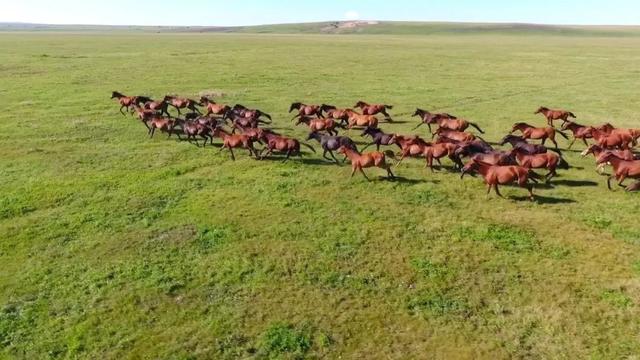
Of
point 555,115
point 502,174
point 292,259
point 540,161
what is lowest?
point 292,259

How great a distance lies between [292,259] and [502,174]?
5765 mm

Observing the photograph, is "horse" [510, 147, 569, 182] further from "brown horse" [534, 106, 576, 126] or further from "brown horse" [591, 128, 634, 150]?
"brown horse" [534, 106, 576, 126]

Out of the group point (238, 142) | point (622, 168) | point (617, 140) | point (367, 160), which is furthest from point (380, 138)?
point (617, 140)

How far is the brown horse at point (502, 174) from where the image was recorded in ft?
41.5

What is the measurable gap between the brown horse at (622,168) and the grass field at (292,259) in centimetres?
52

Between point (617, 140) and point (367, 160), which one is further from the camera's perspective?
point (617, 140)

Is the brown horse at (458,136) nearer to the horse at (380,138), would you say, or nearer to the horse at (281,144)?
the horse at (380,138)

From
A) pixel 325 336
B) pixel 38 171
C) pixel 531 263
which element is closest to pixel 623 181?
pixel 531 263

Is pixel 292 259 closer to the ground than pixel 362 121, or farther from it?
closer to the ground

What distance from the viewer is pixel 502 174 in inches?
506

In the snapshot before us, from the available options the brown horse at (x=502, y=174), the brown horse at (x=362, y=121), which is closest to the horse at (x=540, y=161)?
the brown horse at (x=502, y=174)

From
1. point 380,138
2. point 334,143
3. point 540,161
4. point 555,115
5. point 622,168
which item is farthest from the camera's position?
point 555,115

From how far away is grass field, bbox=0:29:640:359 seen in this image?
26.4ft

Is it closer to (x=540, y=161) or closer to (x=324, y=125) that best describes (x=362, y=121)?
(x=324, y=125)
